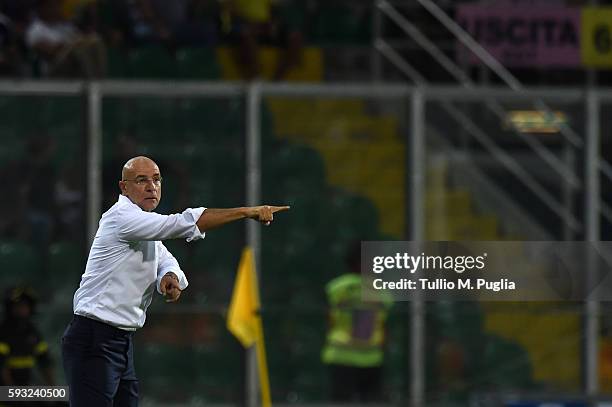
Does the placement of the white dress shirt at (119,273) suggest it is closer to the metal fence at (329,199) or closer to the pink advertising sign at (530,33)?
the metal fence at (329,199)

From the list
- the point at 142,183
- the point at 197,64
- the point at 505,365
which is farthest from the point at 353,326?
the point at 142,183

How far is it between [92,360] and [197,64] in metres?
9.25

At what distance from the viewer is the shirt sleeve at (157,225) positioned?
9.31m

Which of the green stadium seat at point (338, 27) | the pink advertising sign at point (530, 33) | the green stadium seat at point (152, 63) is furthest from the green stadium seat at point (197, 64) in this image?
the pink advertising sign at point (530, 33)

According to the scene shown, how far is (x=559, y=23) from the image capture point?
19391 millimetres

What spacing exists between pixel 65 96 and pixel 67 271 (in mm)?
1686

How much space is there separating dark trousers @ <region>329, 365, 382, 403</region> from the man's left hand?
7994 millimetres

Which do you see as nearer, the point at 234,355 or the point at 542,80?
the point at 234,355

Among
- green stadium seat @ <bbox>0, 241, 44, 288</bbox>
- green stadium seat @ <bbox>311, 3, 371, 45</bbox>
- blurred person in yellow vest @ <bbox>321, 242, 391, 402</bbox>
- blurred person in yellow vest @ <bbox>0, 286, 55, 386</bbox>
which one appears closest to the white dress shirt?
blurred person in yellow vest @ <bbox>0, 286, 55, 386</bbox>

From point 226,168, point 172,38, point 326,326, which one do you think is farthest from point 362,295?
point 172,38

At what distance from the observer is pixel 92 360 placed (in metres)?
9.76

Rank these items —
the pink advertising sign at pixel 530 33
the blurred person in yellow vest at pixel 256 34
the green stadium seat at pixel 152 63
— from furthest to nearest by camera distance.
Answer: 1. the pink advertising sign at pixel 530 33
2. the blurred person in yellow vest at pixel 256 34
3. the green stadium seat at pixel 152 63

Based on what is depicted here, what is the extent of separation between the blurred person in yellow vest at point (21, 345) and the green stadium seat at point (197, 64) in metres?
3.06

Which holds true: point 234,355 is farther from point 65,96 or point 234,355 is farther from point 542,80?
point 542,80
